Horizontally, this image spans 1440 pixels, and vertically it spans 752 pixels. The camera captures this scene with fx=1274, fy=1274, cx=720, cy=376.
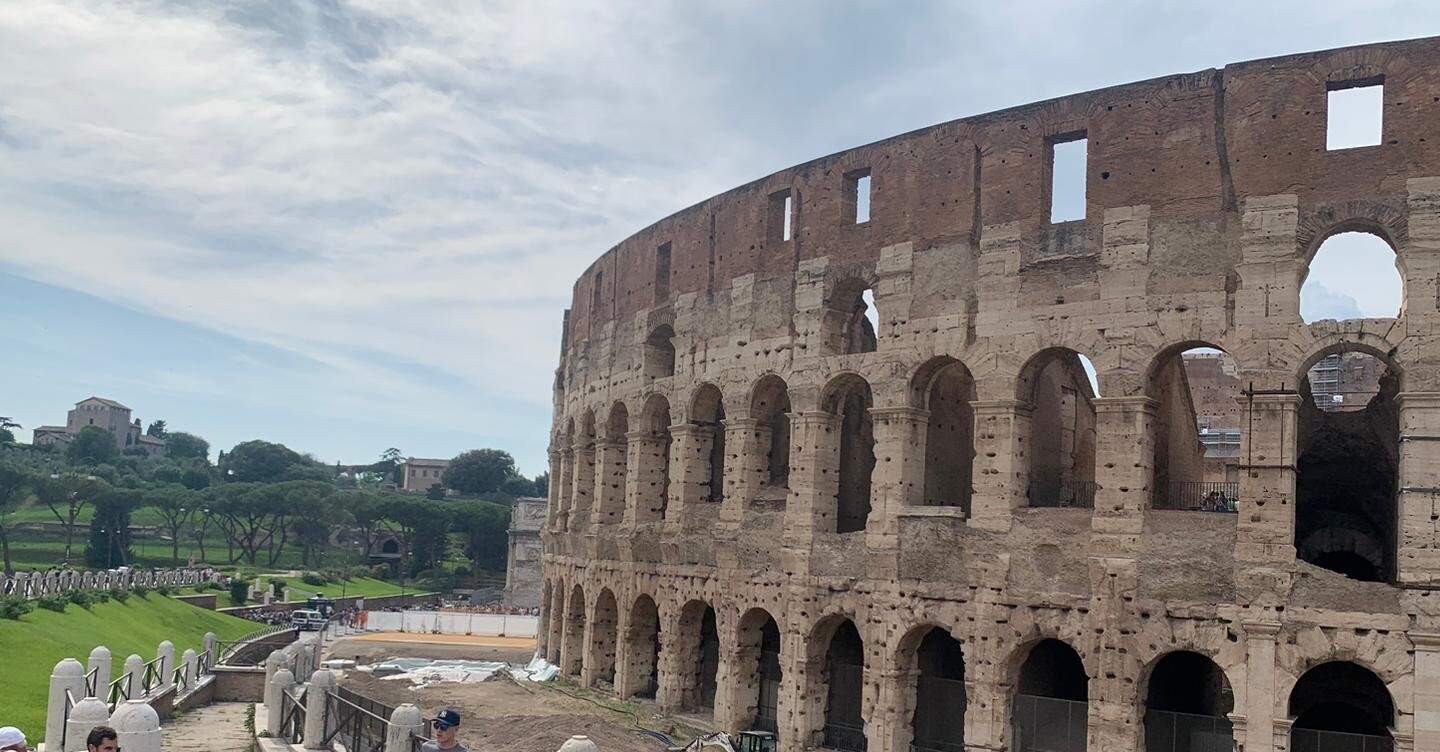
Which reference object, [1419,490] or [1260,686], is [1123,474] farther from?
[1419,490]

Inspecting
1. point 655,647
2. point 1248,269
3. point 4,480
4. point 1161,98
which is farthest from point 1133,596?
point 4,480

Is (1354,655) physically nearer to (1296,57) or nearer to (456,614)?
(1296,57)

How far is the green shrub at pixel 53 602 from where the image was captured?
27.5 metres

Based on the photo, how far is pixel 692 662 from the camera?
25.4 metres

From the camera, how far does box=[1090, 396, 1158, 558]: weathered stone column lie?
17.8m

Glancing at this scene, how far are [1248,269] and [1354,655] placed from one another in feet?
17.1

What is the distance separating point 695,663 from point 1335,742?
12293 mm

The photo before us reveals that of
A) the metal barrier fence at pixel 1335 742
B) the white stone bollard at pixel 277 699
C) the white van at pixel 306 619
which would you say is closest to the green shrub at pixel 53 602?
the white stone bollard at pixel 277 699

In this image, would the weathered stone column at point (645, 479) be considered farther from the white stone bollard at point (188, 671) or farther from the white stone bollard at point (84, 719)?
the white stone bollard at point (84, 719)

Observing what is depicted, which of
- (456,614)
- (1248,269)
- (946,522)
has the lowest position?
(456,614)

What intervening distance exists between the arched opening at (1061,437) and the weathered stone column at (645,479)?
27.0ft

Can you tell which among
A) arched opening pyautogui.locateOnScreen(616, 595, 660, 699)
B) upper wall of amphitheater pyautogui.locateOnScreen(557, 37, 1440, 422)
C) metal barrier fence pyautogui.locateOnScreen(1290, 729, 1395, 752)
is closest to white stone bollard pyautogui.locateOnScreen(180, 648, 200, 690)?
arched opening pyautogui.locateOnScreen(616, 595, 660, 699)

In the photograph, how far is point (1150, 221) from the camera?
1820cm

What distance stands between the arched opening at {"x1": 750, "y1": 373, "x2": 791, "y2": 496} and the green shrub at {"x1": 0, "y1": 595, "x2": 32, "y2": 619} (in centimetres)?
1489
